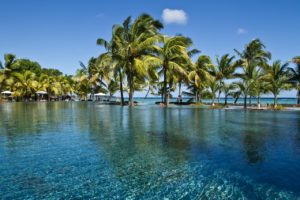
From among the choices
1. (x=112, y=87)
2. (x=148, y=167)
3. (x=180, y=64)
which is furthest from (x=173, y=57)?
(x=148, y=167)

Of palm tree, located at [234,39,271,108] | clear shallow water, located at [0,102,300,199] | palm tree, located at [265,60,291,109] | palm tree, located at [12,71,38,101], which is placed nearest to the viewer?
clear shallow water, located at [0,102,300,199]

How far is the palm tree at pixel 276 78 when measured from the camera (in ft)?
91.4

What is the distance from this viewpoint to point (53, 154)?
Answer: 7.04m

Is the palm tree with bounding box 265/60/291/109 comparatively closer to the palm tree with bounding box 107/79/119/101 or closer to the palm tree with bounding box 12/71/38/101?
the palm tree with bounding box 107/79/119/101

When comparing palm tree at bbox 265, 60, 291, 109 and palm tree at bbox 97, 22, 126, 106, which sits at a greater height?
palm tree at bbox 97, 22, 126, 106

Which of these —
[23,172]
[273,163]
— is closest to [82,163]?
[23,172]

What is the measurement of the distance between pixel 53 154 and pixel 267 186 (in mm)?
5281

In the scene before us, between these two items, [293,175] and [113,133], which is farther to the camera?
[113,133]

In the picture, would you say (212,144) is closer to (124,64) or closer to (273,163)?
(273,163)

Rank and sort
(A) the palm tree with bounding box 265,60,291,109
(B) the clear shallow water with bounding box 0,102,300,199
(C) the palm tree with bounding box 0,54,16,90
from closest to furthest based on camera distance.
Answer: (B) the clear shallow water with bounding box 0,102,300,199 → (A) the palm tree with bounding box 265,60,291,109 → (C) the palm tree with bounding box 0,54,16,90

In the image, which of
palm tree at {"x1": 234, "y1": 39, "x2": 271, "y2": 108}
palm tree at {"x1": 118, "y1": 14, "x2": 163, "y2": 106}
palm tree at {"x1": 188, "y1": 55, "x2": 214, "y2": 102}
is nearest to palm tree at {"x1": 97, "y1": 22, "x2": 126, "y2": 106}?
palm tree at {"x1": 118, "y1": 14, "x2": 163, "y2": 106}

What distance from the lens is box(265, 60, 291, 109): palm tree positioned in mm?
27859

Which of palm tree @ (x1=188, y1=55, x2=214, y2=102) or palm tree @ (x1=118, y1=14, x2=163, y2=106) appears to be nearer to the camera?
palm tree @ (x1=118, y1=14, x2=163, y2=106)

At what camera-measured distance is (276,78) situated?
28297mm
